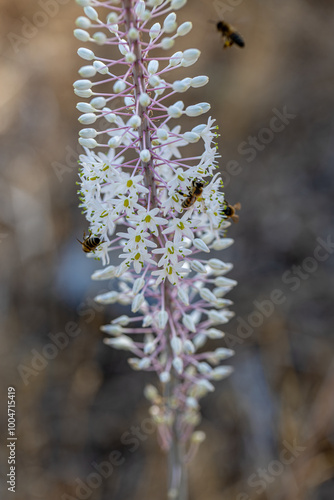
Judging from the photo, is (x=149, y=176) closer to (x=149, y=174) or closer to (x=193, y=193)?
(x=149, y=174)

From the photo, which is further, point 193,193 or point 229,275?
point 229,275

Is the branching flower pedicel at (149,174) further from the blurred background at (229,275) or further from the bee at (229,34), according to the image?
the blurred background at (229,275)

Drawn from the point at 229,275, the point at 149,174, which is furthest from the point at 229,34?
the point at 229,275

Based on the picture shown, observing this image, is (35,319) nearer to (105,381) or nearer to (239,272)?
(105,381)

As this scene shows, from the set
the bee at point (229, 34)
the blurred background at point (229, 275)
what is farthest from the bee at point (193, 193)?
the blurred background at point (229, 275)

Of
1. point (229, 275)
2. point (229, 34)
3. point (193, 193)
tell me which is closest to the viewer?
point (193, 193)

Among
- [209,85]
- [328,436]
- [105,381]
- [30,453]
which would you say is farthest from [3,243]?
[328,436]

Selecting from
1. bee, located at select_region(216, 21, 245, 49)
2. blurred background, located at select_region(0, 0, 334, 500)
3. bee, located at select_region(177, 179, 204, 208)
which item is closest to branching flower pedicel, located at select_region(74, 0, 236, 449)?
bee, located at select_region(177, 179, 204, 208)
